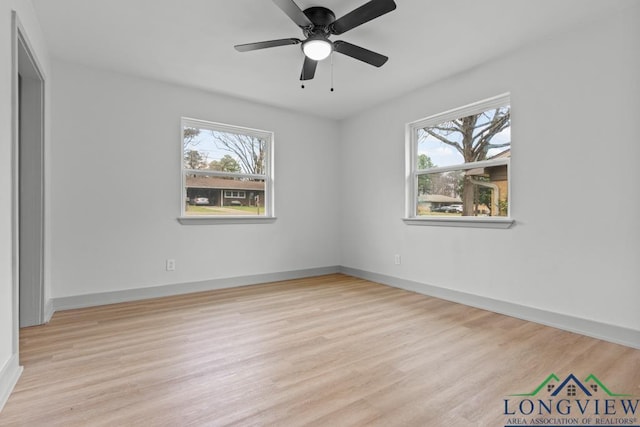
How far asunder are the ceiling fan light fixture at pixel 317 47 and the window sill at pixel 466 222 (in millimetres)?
2178

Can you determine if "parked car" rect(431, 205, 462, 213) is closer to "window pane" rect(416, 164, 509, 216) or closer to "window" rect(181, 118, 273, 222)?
"window pane" rect(416, 164, 509, 216)

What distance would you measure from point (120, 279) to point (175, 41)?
2.43 m

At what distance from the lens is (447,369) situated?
80.4 inches

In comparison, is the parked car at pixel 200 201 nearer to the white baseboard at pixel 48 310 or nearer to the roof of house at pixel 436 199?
the white baseboard at pixel 48 310

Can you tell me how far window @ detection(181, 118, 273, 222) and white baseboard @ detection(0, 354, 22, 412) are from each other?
7.06ft

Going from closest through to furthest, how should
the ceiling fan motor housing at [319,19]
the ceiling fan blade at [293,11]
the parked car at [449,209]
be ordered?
the ceiling fan blade at [293,11] → the ceiling fan motor housing at [319,19] → the parked car at [449,209]

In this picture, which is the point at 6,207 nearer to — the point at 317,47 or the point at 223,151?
the point at 317,47

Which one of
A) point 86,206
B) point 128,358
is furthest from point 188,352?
point 86,206

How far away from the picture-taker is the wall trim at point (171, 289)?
332cm

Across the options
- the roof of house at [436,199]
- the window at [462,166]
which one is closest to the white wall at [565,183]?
the window at [462,166]

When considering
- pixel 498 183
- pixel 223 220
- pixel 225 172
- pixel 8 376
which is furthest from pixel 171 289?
pixel 498 183

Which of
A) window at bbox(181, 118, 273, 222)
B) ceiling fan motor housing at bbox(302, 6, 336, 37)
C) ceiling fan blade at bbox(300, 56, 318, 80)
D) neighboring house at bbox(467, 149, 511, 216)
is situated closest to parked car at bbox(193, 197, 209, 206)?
window at bbox(181, 118, 273, 222)

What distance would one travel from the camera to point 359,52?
269 centimetres

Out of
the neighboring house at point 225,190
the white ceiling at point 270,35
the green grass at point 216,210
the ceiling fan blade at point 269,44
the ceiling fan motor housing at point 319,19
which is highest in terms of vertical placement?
the white ceiling at point 270,35
